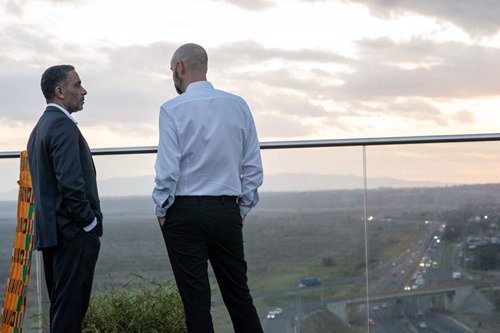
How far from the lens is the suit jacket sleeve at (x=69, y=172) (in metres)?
3.22

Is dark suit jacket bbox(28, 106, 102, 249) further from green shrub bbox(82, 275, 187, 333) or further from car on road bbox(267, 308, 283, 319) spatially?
car on road bbox(267, 308, 283, 319)

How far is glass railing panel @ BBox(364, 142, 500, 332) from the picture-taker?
419cm

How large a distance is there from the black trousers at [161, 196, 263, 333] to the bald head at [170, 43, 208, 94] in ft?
1.41

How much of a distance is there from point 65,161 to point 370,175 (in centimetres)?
159

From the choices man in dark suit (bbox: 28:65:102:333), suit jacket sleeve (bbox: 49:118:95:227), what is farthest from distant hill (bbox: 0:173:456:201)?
suit jacket sleeve (bbox: 49:118:95:227)

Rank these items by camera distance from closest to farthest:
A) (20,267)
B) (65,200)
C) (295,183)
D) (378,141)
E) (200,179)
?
(200,179) → (65,200) → (20,267) → (378,141) → (295,183)

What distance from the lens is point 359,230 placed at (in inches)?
167

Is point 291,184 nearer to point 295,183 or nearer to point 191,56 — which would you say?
point 295,183

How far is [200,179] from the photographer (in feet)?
10.3

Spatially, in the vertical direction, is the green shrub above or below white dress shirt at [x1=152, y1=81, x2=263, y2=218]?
below

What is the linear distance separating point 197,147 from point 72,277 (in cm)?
71

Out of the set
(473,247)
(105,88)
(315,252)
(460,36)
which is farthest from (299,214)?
(460,36)

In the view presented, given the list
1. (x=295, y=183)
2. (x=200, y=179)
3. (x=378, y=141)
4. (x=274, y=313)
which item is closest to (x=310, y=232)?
(x=295, y=183)

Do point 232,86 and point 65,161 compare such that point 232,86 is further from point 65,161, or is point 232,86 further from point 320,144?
point 65,161
